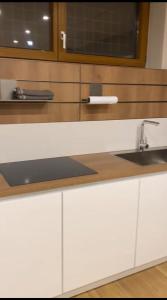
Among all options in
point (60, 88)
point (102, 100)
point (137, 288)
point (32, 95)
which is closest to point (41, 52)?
point (60, 88)

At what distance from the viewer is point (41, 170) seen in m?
1.57

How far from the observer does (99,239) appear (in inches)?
61.7

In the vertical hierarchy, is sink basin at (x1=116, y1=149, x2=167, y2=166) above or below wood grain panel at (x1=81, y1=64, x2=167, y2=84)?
below

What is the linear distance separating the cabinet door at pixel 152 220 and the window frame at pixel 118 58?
3.33 ft

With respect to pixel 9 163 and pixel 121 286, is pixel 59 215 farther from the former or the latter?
pixel 121 286

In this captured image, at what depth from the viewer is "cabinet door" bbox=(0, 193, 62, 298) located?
1.28 metres

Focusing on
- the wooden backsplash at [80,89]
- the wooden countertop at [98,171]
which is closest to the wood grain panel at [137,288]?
the wooden countertop at [98,171]

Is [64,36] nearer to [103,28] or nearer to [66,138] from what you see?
[103,28]

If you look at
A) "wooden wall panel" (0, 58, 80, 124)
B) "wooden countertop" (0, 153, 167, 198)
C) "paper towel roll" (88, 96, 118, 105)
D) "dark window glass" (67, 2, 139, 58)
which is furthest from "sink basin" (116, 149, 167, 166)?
"dark window glass" (67, 2, 139, 58)

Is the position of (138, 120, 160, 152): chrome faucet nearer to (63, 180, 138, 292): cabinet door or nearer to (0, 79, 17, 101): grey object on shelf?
(63, 180, 138, 292): cabinet door

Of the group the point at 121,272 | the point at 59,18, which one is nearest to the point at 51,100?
the point at 59,18

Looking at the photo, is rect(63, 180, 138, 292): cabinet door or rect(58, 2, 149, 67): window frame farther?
rect(58, 2, 149, 67): window frame

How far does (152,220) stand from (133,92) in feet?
3.39

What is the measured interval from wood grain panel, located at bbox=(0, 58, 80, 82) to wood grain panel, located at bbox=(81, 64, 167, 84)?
9 centimetres
